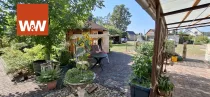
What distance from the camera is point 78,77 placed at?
3.93 m

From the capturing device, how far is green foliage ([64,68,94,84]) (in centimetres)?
386

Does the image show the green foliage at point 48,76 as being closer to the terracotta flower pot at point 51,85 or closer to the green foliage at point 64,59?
the terracotta flower pot at point 51,85

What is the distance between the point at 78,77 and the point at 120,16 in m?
42.6

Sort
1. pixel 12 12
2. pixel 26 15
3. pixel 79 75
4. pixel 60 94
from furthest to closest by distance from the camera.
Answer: pixel 26 15
pixel 12 12
pixel 60 94
pixel 79 75

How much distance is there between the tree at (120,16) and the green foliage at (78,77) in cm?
4152

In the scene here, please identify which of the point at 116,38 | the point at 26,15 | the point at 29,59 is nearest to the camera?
the point at 26,15

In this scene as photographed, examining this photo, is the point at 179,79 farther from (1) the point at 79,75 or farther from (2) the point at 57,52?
(2) the point at 57,52

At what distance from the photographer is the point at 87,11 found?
18.8 ft

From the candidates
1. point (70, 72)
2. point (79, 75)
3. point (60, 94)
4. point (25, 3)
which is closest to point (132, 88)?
point (79, 75)

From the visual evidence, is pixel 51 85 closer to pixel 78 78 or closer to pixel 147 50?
pixel 78 78

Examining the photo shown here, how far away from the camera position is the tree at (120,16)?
44438mm

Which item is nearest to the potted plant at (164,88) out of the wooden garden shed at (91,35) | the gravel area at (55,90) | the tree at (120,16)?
the gravel area at (55,90)

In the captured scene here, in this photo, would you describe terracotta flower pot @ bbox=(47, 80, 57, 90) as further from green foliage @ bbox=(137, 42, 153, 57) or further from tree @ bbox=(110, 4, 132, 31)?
tree @ bbox=(110, 4, 132, 31)

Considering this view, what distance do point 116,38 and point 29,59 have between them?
68.3ft
